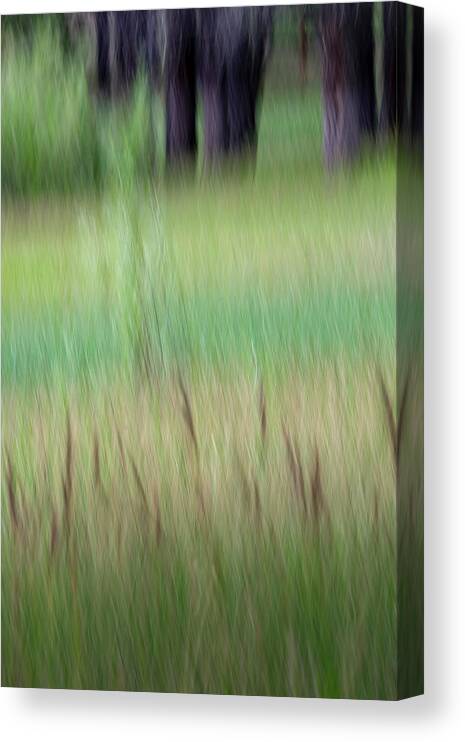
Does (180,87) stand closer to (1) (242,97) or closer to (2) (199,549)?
(1) (242,97)

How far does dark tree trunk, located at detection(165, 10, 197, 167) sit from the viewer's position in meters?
3.71

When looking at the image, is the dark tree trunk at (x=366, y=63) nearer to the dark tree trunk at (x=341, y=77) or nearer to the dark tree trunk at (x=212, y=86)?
the dark tree trunk at (x=341, y=77)

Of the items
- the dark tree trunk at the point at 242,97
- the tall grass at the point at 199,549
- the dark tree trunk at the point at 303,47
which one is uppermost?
the dark tree trunk at the point at 303,47

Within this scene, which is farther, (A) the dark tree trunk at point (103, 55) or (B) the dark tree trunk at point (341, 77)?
(A) the dark tree trunk at point (103, 55)

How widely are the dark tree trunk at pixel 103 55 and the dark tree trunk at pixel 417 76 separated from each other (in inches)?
28.5

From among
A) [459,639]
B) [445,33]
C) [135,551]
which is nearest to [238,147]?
[445,33]

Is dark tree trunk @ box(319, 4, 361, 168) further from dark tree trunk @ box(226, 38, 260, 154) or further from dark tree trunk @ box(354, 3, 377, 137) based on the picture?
dark tree trunk @ box(226, 38, 260, 154)

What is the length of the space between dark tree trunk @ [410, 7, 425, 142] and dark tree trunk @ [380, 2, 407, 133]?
44 millimetres

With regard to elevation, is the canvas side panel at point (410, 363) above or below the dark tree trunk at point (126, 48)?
below

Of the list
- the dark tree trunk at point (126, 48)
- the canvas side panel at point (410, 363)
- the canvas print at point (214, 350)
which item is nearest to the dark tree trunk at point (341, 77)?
the canvas print at point (214, 350)

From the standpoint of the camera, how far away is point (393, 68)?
3607 mm

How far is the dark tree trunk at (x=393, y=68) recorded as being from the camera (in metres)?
3.61

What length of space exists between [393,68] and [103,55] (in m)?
0.70

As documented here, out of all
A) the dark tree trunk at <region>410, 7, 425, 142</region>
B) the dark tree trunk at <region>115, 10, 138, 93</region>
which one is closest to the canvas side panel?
the dark tree trunk at <region>410, 7, 425, 142</region>
